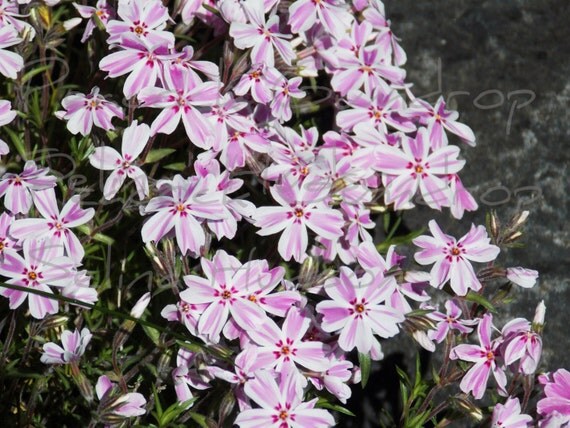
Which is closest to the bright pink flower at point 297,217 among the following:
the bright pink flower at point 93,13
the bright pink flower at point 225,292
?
the bright pink flower at point 225,292

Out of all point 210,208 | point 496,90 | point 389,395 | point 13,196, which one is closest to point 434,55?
point 496,90

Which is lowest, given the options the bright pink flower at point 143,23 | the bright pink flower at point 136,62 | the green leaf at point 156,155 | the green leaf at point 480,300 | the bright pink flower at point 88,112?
the green leaf at point 480,300

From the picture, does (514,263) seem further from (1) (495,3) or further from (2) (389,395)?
(1) (495,3)

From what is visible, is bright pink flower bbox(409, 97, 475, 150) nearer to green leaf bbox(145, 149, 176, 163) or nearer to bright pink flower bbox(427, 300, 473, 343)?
bright pink flower bbox(427, 300, 473, 343)

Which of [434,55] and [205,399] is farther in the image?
[434,55]

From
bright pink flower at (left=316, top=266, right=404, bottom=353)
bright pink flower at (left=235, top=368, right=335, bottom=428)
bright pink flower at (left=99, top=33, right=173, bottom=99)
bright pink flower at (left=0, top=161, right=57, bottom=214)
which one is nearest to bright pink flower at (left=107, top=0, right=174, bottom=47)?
bright pink flower at (left=99, top=33, right=173, bottom=99)

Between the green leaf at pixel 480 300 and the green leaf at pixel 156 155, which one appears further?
the green leaf at pixel 156 155

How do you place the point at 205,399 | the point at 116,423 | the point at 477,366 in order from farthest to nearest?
the point at 205,399, the point at 477,366, the point at 116,423

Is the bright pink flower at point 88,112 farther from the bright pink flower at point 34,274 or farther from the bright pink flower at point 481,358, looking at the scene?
the bright pink flower at point 481,358
